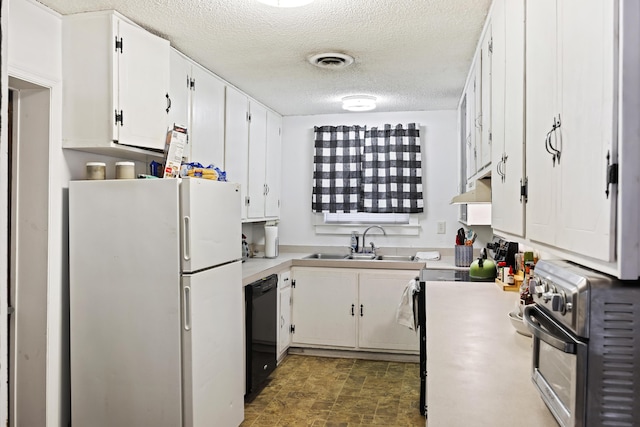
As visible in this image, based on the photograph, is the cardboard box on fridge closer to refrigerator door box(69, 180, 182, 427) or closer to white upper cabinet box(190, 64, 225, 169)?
refrigerator door box(69, 180, 182, 427)

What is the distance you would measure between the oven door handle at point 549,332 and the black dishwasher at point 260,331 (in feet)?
7.65

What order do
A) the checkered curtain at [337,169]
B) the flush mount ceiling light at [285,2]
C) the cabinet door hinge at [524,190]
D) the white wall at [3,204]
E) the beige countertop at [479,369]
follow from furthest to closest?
the checkered curtain at [337,169], the flush mount ceiling light at [285,2], the cabinet door hinge at [524,190], the beige countertop at [479,369], the white wall at [3,204]

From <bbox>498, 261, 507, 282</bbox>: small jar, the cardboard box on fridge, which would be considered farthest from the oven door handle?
the cardboard box on fridge

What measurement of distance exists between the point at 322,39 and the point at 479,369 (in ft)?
6.56

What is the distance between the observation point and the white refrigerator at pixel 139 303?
2.37 m

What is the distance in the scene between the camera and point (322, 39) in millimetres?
2771

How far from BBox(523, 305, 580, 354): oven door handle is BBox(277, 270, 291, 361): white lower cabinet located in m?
3.02

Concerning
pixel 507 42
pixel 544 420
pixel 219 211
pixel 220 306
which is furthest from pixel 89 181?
pixel 544 420

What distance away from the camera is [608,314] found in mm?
921

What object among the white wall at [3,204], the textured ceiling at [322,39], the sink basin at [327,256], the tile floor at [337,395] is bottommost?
the tile floor at [337,395]


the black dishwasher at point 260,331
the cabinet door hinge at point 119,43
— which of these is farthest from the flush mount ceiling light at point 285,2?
the black dishwasher at point 260,331

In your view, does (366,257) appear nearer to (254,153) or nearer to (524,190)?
(254,153)

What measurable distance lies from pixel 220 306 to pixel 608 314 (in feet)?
6.83

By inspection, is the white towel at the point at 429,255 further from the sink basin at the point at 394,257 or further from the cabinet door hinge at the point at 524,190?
the cabinet door hinge at the point at 524,190
